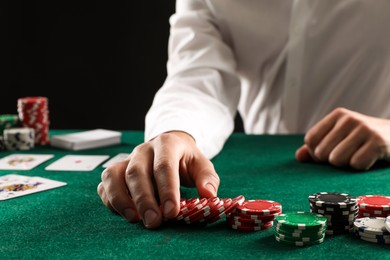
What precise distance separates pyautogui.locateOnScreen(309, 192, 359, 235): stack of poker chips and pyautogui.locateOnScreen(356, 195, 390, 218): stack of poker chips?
6cm

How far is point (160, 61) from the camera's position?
15.8 ft

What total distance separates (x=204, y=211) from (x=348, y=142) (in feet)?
2.68

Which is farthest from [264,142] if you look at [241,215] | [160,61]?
[160,61]

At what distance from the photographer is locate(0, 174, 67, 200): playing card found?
69.5 inches

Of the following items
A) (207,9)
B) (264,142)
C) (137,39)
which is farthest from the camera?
(137,39)

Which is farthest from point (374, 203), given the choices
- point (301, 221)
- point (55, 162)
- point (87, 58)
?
point (87, 58)

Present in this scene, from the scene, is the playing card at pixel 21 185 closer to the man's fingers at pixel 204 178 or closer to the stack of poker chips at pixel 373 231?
the man's fingers at pixel 204 178

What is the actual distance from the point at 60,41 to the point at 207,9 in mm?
2384

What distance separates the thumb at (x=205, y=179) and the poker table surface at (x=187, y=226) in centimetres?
8

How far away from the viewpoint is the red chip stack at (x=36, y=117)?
270 centimetres

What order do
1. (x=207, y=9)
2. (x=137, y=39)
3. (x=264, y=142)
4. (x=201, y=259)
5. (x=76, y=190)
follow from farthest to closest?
1. (x=137, y=39)
2. (x=207, y=9)
3. (x=264, y=142)
4. (x=76, y=190)
5. (x=201, y=259)

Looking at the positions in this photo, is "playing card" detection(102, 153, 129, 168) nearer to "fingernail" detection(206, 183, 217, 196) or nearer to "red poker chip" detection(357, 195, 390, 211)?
"fingernail" detection(206, 183, 217, 196)

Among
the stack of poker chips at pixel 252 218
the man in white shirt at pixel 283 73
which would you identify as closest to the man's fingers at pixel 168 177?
the stack of poker chips at pixel 252 218

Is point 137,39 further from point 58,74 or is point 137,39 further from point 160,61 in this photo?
point 58,74
